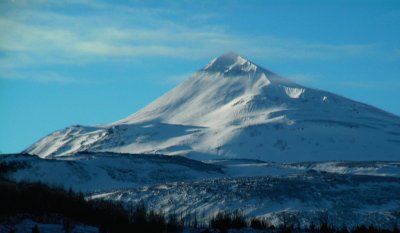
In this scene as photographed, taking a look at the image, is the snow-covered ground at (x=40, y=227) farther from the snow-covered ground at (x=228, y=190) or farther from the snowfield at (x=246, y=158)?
the snowfield at (x=246, y=158)

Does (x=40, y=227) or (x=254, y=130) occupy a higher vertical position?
(x=254, y=130)

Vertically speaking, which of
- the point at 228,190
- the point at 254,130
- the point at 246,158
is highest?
the point at 254,130

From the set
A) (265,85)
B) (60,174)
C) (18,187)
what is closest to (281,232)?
(18,187)

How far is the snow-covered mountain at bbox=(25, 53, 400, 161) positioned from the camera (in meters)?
142

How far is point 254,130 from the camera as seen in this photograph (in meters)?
153

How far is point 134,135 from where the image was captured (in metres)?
163

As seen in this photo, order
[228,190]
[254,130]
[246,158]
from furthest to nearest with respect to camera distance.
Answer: [254,130]
[246,158]
[228,190]

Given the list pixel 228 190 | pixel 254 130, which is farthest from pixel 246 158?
pixel 228 190

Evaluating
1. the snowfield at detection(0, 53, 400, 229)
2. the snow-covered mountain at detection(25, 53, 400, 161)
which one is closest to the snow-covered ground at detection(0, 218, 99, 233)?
the snowfield at detection(0, 53, 400, 229)

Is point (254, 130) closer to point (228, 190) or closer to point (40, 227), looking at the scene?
point (228, 190)

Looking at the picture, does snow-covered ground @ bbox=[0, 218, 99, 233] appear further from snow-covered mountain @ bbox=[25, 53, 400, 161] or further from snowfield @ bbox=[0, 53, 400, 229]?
snow-covered mountain @ bbox=[25, 53, 400, 161]

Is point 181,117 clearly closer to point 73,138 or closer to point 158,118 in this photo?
point 158,118

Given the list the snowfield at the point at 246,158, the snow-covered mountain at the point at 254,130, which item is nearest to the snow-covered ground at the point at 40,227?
the snowfield at the point at 246,158

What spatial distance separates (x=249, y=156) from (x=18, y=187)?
364 ft
